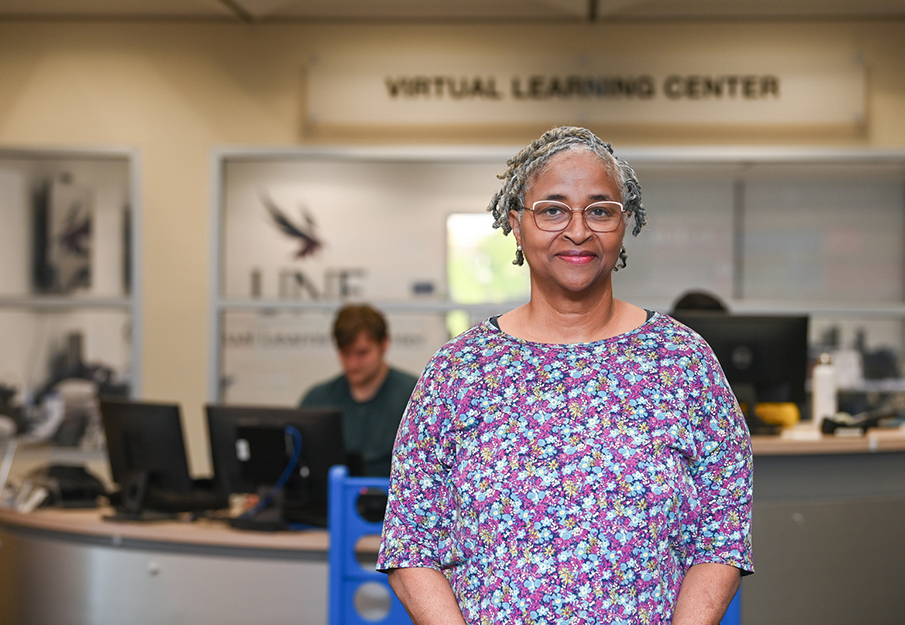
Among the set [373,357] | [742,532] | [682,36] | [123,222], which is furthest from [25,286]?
[742,532]

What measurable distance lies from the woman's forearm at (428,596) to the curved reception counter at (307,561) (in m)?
1.75

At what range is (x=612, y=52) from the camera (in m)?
5.36

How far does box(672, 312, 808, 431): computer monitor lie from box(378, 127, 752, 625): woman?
218 cm

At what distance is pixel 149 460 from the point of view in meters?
3.38

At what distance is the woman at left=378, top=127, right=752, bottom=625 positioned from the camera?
1.26 meters

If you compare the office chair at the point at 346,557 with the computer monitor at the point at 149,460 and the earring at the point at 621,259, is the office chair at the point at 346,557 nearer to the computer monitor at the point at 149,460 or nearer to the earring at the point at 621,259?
the computer monitor at the point at 149,460

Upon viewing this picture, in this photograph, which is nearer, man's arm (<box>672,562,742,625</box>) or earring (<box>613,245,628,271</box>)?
man's arm (<box>672,562,742,625</box>)

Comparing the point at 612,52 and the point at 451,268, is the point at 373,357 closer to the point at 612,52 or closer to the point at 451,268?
the point at 451,268

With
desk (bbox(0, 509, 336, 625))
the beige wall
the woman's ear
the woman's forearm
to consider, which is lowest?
desk (bbox(0, 509, 336, 625))

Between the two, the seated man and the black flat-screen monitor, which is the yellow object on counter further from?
the black flat-screen monitor

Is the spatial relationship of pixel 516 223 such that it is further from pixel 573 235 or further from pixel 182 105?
pixel 182 105

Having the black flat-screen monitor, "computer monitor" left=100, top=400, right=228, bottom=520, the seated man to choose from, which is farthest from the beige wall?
the black flat-screen monitor

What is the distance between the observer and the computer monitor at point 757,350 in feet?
11.4

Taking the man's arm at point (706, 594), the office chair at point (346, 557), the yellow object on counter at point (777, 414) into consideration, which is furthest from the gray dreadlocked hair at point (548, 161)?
the yellow object on counter at point (777, 414)
